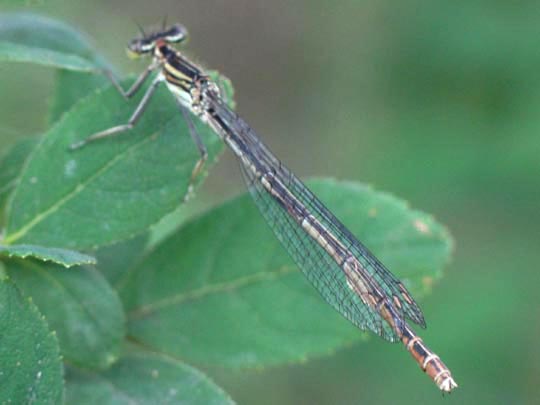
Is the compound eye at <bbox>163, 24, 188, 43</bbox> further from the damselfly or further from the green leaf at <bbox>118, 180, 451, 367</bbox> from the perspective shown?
the green leaf at <bbox>118, 180, 451, 367</bbox>

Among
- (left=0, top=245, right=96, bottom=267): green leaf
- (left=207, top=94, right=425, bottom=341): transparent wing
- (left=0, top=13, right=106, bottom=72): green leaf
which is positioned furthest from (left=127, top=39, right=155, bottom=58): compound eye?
(left=0, top=245, right=96, bottom=267): green leaf

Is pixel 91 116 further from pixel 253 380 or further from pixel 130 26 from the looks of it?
pixel 130 26

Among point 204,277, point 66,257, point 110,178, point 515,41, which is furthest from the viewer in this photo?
point 515,41

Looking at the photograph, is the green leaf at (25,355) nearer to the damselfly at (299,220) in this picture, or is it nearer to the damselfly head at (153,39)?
the damselfly at (299,220)

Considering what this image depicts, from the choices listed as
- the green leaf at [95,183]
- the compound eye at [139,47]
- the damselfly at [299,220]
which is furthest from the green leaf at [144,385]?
the compound eye at [139,47]

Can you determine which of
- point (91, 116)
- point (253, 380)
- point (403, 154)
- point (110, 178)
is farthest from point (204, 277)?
point (403, 154)

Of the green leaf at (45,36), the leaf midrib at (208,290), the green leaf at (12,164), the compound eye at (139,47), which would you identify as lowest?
the leaf midrib at (208,290)
